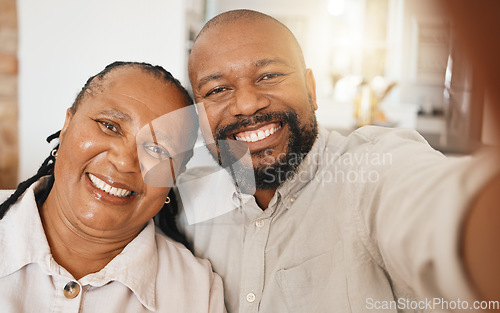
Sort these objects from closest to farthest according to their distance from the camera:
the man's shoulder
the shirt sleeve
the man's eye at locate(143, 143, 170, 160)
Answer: the shirt sleeve
the man's shoulder
the man's eye at locate(143, 143, 170, 160)

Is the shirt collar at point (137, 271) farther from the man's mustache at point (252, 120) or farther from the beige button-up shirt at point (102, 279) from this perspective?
the man's mustache at point (252, 120)

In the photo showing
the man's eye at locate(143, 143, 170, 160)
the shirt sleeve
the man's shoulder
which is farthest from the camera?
the man's eye at locate(143, 143, 170, 160)

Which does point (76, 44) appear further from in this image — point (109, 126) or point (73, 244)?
point (73, 244)

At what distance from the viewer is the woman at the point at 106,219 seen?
54 centimetres

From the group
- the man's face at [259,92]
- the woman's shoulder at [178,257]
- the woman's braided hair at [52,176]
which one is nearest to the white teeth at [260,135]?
the man's face at [259,92]

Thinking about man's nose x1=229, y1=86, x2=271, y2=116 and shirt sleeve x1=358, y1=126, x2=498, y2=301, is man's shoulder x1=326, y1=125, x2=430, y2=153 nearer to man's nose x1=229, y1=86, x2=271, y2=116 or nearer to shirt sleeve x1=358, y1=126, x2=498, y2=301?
shirt sleeve x1=358, y1=126, x2=498, y2=301

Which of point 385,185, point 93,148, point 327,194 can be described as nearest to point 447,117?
point 385,185

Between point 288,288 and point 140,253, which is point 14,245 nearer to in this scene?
point 140,253

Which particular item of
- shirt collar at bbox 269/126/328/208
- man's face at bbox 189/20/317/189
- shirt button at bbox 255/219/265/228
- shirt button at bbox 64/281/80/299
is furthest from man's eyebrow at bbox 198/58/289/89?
shirt button at bbox 64/281/80/299

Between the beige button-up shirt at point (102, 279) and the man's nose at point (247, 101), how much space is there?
24 cm

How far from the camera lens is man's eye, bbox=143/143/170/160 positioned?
56 cm

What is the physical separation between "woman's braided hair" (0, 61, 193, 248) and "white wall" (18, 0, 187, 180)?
0.02m

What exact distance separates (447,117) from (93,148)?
45cm

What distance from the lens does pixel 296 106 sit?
611 mm
